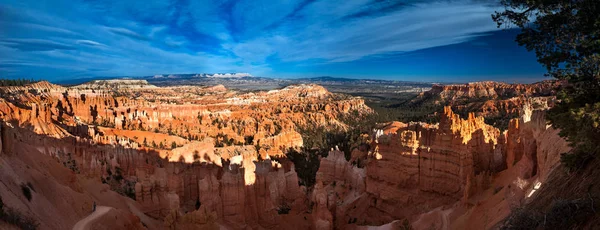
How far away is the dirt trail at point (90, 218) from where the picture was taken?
480 inches

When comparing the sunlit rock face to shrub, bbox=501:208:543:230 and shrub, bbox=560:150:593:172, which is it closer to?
shrub, bbox=501:208:543:230

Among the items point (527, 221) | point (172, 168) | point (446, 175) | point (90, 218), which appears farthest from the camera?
point (172, 168)

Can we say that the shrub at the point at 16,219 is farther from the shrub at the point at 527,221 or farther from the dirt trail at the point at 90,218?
the shrub at the point at 527,221

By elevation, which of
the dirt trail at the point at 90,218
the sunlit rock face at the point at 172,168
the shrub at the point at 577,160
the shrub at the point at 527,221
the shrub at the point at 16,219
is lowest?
the sunlit rock face at the point at 172,168

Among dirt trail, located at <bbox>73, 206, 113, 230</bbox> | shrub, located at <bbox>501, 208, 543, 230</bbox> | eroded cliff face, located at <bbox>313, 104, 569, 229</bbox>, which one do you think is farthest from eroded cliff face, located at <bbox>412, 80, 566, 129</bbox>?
dirt trail, located at <bbox>73, 206, 113, 230</bbox>

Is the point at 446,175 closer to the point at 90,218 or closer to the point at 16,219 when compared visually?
the point at 90,218

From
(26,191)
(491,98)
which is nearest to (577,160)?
(26,191)

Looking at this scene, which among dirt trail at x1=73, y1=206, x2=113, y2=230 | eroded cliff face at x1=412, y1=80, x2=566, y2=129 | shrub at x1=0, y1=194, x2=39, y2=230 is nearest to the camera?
shrub at x1=0, y1=194, x2=39, y2=230

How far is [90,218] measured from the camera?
13086mm

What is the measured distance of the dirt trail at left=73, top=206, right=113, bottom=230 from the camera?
40.0ft

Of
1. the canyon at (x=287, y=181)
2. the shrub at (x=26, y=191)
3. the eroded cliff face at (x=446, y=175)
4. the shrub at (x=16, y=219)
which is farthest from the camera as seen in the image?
the eroded cliff face at (x=446, y=175)

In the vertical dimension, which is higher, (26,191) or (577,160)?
(577,160)

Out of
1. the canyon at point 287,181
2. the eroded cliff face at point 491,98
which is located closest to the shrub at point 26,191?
the canyon at point 287,181

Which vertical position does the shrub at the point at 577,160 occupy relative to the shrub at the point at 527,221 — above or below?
above
